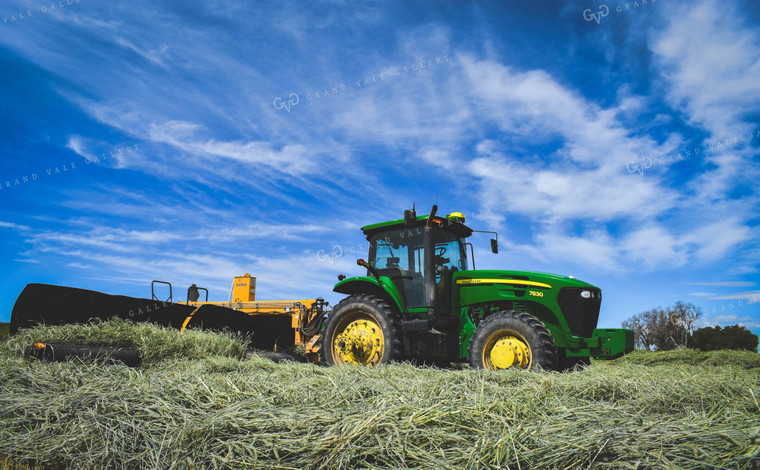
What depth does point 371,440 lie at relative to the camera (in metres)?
1.98

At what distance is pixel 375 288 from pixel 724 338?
25.7 ft

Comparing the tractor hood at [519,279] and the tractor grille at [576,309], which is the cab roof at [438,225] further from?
the tractor grille at [576,309]

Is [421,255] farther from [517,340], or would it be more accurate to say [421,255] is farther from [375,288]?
[517,340]

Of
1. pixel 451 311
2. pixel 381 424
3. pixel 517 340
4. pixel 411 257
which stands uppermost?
pixel 411 257

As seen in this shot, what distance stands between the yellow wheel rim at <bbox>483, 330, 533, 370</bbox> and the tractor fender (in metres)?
1.26

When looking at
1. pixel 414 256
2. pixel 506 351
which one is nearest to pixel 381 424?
pixel 506 351

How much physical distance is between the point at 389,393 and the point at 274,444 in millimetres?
747

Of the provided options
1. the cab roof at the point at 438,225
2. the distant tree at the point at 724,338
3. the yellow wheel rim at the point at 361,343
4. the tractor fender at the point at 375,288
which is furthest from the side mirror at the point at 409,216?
the distant tree at the point at 724,338

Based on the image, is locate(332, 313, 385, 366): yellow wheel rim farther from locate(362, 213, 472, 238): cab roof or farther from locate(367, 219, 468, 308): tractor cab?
locate(362, 213, 472, 238): cab roof

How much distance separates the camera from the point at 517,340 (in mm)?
5418

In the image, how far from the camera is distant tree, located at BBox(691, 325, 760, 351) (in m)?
9.35

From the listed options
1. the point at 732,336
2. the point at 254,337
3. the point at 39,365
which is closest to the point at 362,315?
→ the point at 254,337

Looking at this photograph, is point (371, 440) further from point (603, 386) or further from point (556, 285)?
point (556, 285)

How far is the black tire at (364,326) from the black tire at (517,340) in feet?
3.37
